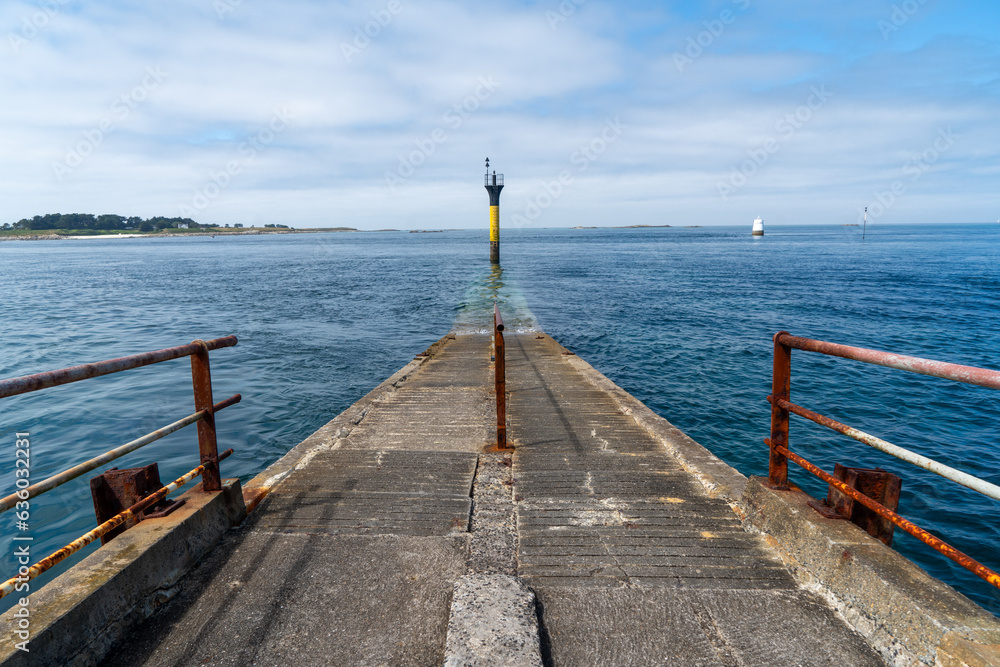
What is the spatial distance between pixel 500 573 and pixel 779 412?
77.4 inches

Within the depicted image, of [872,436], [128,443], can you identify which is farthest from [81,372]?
[872,436]

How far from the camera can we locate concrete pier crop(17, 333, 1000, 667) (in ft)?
7.92

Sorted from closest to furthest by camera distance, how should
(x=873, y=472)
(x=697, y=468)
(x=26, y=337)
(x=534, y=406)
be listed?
1. (x=873, y=472)
2. (x=697, y=468)
3. (x=534, y=406)
4. (x=26, y=337)

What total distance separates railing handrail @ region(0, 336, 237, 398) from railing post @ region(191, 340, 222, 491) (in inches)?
2.6

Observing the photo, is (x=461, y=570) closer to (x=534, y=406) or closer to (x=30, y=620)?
(x=30, y=620)

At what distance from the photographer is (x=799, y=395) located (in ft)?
33.7

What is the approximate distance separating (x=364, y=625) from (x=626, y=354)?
1192 centimetres

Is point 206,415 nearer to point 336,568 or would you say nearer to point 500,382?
point 336,568

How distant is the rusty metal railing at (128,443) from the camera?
80.1 inches

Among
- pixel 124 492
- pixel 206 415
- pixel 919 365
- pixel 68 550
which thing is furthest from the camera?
pixel 206 415

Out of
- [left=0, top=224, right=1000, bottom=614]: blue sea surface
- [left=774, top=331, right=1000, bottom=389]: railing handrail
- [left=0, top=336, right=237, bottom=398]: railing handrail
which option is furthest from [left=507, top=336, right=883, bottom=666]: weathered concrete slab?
[left=0, top=224, right=1000, bottom=614]: blue sea surface

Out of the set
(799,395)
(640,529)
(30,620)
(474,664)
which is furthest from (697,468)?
(799,395)

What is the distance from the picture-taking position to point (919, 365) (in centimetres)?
230

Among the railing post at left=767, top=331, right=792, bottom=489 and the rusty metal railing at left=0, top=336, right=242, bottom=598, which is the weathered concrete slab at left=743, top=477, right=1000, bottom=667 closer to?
the railing post at left=767, top=331, right=792, bottom=489
